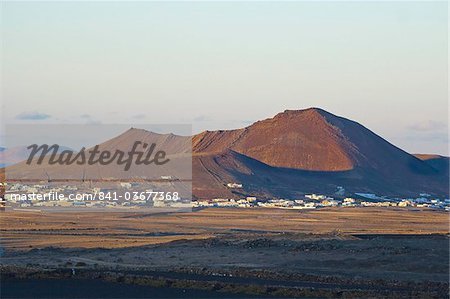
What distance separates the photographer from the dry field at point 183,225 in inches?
2739

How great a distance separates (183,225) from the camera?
9488 centimetres

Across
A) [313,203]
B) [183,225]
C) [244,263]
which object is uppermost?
[313,203]

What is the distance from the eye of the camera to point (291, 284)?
33906 mm

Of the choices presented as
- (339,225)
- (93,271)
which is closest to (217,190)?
(339,225)

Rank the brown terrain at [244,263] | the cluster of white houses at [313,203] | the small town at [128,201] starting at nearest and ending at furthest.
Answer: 1. the brown terrain at [244,263]
2. the small town at [128,201]
3. the cluster of white houses at [313,203]

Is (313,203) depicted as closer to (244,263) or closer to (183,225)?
(183,225)

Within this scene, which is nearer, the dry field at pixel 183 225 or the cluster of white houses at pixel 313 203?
the dry field at pixel 183 225

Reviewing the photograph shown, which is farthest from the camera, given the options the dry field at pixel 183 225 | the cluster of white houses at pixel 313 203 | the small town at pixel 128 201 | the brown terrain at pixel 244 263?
the cluster of white houses at pixel 313 203

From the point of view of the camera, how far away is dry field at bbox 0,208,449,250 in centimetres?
6956

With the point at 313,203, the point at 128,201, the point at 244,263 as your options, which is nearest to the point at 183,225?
the point at 128,201

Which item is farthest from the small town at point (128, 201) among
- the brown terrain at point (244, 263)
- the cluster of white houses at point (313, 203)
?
the brown terrain at point (244, 263)

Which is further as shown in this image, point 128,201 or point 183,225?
point 128,201

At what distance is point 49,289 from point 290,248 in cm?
2075

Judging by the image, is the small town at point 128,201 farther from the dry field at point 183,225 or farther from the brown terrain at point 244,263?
the brown terrain at point 244,263
